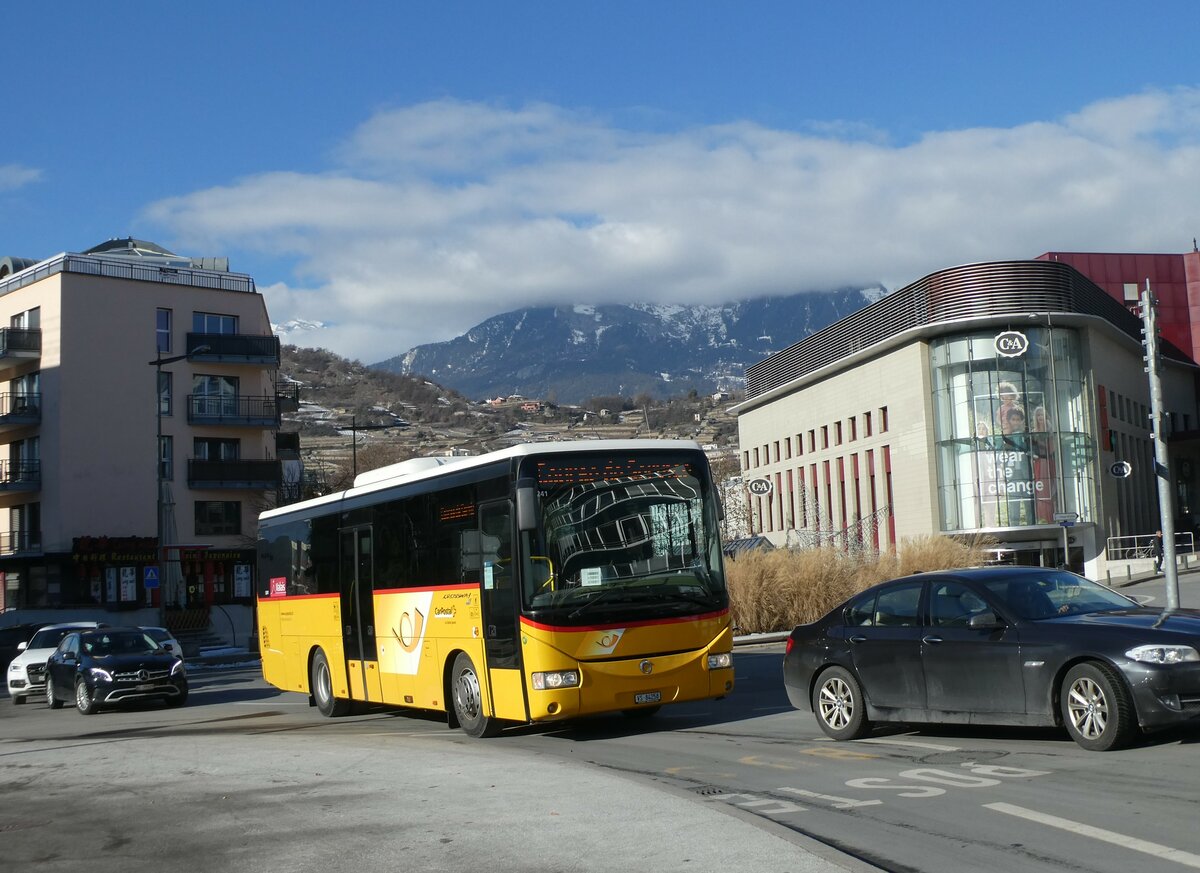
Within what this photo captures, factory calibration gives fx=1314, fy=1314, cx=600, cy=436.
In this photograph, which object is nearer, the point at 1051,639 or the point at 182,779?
the point at 1051,639

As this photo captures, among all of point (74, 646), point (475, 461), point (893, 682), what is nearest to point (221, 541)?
point (74, 646)

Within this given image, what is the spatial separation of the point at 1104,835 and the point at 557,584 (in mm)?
6986

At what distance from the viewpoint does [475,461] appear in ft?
49.4

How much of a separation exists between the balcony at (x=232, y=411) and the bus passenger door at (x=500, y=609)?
2015 inches

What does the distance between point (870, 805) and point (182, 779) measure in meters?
6.57

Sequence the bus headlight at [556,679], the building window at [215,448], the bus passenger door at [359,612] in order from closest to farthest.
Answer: the bus headlight at [556,679]
the bus passenger door at [359,612]
the building window at [215,448]

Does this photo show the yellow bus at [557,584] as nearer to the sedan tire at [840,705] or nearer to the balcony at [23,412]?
the sedan tire at [840,705]

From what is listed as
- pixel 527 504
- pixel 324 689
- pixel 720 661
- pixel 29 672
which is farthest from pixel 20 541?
pixel 720 661

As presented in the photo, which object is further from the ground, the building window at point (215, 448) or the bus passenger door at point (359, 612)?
the building window at point (215, 448)

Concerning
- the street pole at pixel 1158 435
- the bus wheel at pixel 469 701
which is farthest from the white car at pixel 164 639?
the street pole at pixel 1158 435

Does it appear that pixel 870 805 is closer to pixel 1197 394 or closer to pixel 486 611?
pixel 486 611

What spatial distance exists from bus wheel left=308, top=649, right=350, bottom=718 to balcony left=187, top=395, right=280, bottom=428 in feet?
149

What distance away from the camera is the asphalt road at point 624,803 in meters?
7.70

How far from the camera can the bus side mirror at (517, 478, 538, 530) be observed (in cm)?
1361
